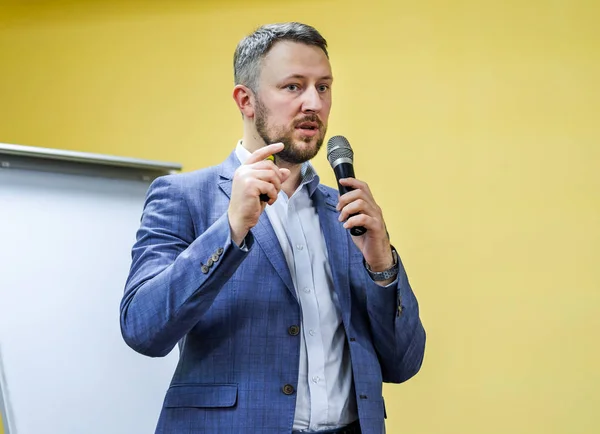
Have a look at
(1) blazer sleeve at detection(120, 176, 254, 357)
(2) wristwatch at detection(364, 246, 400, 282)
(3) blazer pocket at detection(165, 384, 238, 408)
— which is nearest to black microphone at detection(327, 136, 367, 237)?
(2) wristwatch at detection(364, 246, 400, 282)

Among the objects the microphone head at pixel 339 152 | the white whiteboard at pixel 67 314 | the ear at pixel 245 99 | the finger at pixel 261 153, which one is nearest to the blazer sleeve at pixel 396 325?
the microphone head at pixel 339 152

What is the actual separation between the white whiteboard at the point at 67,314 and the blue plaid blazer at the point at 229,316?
0.74 m

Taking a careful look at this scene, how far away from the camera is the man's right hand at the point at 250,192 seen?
1341 mm

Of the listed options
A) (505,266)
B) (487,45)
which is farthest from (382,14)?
(505,266)

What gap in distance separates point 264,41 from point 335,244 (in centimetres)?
46

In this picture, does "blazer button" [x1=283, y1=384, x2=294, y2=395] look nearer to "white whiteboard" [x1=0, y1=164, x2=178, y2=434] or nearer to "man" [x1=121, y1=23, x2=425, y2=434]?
"man" [x1=121, y1=23, x2=425, y2=434]

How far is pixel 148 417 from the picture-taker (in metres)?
2.29

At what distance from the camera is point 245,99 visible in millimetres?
1679

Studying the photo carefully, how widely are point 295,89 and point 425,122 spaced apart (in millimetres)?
1279

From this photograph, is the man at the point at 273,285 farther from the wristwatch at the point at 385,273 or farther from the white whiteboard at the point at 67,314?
the white whiteboard at the point at 67,314

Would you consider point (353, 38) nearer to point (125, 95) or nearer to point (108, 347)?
point (125, 95)

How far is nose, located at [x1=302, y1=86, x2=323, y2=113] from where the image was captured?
1574mm

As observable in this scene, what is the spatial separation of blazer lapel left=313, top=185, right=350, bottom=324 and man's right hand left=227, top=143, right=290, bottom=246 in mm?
279

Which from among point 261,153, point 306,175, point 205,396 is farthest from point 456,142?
point 205,396
